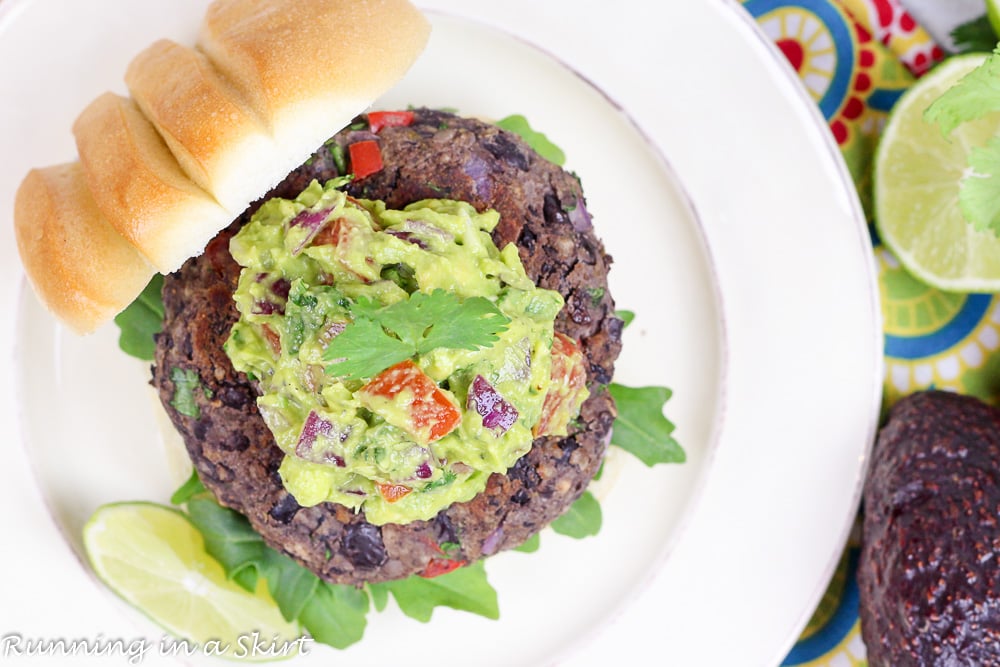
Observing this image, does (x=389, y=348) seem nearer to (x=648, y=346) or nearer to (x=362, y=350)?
(x=362, y=350)

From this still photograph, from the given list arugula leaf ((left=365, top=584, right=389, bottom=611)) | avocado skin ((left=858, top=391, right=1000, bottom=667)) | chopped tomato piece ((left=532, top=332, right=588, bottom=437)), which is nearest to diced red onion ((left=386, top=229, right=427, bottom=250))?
chopped tomato piece ((left=532, top=332, right=588, bottom=437))

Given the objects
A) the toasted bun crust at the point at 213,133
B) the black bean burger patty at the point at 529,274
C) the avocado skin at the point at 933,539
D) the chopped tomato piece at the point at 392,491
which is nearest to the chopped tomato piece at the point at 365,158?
the black bean burger patty at the point at 529,274

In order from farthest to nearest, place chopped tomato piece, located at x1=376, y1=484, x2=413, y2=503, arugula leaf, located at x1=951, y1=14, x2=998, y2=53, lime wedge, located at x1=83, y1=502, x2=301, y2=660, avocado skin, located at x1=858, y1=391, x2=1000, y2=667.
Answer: arugula leaf, located at x1=951, y1=14, x2=998, y2=53, lime wedge, located at x1=83, y1=502, x2=301, y2=660, avocado skin, located at x1=858, y1=391, x2=1000, y2=667, chopped tomato piece, located at x1=376, y1=484, x2=413, y2=503

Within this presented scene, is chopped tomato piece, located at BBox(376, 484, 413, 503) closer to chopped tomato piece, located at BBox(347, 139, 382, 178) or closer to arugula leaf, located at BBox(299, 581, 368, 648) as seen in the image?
chopped tomato piece, located at BBox(347, 139, 382, 178)

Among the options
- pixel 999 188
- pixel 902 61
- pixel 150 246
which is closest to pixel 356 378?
pixel 150 246

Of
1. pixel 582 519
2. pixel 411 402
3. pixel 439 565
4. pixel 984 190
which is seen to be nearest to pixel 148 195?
pixel 411 402

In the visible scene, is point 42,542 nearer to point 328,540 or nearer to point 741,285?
point 328,540
